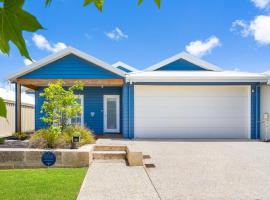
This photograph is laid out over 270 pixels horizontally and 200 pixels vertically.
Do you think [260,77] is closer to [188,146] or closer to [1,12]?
[188,146]

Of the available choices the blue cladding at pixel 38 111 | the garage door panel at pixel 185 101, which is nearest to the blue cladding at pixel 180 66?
the garage door panel at pixel 185 101

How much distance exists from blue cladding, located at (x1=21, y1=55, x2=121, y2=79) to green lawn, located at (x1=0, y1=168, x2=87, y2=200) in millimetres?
6880

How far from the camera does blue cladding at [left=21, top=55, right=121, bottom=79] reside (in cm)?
1467

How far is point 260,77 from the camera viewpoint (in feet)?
47.2

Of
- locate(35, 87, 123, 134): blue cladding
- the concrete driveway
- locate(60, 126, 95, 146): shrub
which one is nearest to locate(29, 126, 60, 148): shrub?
locate(60, 126, 95, 146): shrub

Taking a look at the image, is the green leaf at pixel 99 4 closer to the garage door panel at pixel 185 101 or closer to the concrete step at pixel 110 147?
the concrete step at pixel 110 147

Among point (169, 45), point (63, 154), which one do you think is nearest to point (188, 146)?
point (63, 154)

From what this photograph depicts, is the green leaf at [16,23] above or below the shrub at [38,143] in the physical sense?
above

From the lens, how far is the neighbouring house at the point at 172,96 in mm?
14562

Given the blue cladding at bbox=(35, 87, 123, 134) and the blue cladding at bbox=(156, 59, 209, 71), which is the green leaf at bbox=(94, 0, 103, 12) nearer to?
the blue cladding at bbox=(35, 87, 123, 134)

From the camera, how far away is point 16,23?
2.35ft

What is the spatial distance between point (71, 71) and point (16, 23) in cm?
1433

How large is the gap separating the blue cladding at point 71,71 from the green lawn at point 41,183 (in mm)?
6880

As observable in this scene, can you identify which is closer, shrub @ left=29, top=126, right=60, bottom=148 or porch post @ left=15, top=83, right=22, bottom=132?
shrub @ left=29, top=126, right=60, bottom=148
